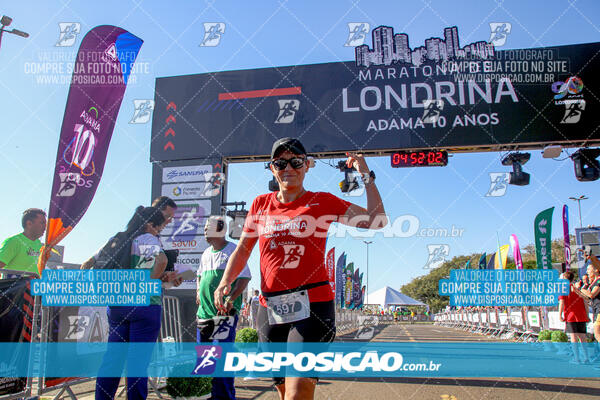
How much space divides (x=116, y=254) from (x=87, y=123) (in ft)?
11.2

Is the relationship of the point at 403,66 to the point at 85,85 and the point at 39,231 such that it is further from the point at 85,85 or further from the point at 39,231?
the point at 39,231

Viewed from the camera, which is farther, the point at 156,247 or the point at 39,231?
the point at 39,231

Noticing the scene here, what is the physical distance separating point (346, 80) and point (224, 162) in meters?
3.60

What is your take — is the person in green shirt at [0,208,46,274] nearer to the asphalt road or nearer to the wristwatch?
the asphalt road

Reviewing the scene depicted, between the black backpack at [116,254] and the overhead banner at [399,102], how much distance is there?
6.82 metres

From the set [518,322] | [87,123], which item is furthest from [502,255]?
[87,123]

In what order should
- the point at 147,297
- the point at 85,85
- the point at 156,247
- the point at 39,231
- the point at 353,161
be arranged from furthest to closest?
the point at 85,85
the point at 39,231
the point at 156,247
the point at 147,297
the point at 353,161

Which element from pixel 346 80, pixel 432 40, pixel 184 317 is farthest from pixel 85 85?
pixel 432 40

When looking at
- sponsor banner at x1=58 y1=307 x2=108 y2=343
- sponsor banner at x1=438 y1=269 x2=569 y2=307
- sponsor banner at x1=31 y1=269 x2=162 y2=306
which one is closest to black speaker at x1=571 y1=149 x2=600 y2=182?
sponsor banner at x1=438 y1=269 x2=569 y2=307

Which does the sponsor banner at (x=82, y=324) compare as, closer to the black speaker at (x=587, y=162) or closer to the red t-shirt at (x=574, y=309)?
the red t-shirt at (x=574, y=309)

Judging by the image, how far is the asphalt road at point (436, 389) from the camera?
523cm

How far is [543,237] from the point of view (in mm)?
14953

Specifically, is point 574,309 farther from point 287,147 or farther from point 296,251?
point 287,147

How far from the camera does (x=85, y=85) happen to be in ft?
20.6
